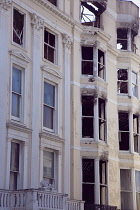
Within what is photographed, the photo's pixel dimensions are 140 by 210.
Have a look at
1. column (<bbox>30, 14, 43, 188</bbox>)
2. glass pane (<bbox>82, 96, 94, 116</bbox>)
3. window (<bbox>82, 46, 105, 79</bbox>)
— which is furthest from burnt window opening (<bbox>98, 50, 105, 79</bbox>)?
column (<bbox>30, 14, 43, 188</bbox>)

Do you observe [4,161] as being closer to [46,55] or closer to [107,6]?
[46,55]

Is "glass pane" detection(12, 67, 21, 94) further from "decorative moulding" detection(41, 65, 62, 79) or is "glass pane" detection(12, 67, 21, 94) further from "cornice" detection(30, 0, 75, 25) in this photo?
"cornice" detection(30, 0, 75, 25)

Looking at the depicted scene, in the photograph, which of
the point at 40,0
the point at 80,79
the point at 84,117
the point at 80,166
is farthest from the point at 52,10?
the point at 80,166

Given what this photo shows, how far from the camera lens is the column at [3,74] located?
22062 millimetres

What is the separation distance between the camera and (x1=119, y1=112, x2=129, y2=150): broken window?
31750 mm

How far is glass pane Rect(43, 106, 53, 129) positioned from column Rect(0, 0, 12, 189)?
142 inches

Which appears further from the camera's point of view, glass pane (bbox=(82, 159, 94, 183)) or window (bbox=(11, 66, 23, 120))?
glass pane (bbox=(82, 159, 94, 183))

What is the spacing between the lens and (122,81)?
32.8 metres

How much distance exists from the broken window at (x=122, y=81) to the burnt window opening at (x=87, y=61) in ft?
11.6

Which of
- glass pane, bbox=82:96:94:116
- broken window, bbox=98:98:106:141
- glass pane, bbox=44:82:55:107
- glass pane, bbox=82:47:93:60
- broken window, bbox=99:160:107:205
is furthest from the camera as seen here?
glass pane, bbox=82:47:93:60

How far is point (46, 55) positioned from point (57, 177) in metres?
6.46

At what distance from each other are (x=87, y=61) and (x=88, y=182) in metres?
7.13

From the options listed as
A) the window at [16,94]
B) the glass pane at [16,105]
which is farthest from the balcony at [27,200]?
the glass pane at [16,105]

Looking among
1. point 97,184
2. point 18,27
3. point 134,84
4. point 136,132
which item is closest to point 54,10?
point 18,27
